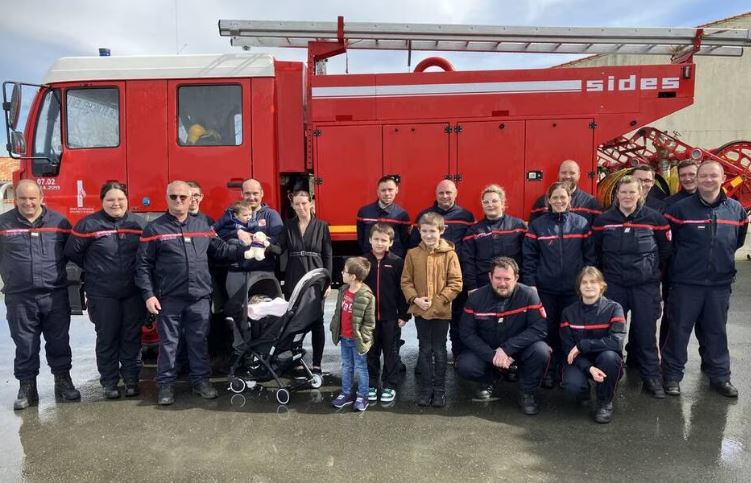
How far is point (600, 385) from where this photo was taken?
388 centimetres

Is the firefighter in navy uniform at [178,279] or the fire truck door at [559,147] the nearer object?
the firefighter in navy uniform at [178,279]

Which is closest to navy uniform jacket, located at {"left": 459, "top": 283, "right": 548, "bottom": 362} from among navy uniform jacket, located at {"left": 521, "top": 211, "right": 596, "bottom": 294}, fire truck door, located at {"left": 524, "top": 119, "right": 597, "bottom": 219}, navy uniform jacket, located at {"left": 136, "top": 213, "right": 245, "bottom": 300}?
navy uniform jacket, located at {"left": 521, "top": 211, "right": 596, "bottom": 294}

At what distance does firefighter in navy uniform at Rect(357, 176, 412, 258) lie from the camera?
4594 millimetres

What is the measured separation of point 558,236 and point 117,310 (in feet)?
12.3

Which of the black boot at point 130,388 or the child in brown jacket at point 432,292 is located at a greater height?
the child in brown jacket at point 432,292

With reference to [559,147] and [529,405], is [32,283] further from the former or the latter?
[559,147]

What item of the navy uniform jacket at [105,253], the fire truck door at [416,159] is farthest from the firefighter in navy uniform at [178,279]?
the fire truck door at [416,159]

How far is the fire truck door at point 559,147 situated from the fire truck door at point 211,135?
2.77 m

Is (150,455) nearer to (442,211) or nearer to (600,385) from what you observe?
(442,211)

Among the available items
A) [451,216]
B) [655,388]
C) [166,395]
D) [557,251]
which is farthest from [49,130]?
[655,388]

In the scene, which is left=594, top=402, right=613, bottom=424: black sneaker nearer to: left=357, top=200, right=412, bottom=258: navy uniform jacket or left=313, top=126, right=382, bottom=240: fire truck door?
left=357, top=200, right=412, bottom=258: navy uniform jacket

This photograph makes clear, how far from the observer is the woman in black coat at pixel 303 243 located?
15.1 feet

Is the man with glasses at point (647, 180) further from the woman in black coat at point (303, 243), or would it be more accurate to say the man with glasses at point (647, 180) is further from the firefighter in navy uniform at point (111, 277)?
the firefighter in navy uniform at point (111, 277)

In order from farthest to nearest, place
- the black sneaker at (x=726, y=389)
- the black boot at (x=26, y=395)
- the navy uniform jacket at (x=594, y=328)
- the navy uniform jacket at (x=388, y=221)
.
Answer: the navy uniform jacket at (x=388, y=221) < the black sneaker at (x=726, y=389) < the black boot at (x=26, y=395) < the navy uniform jacket at (x=594, y=328)
